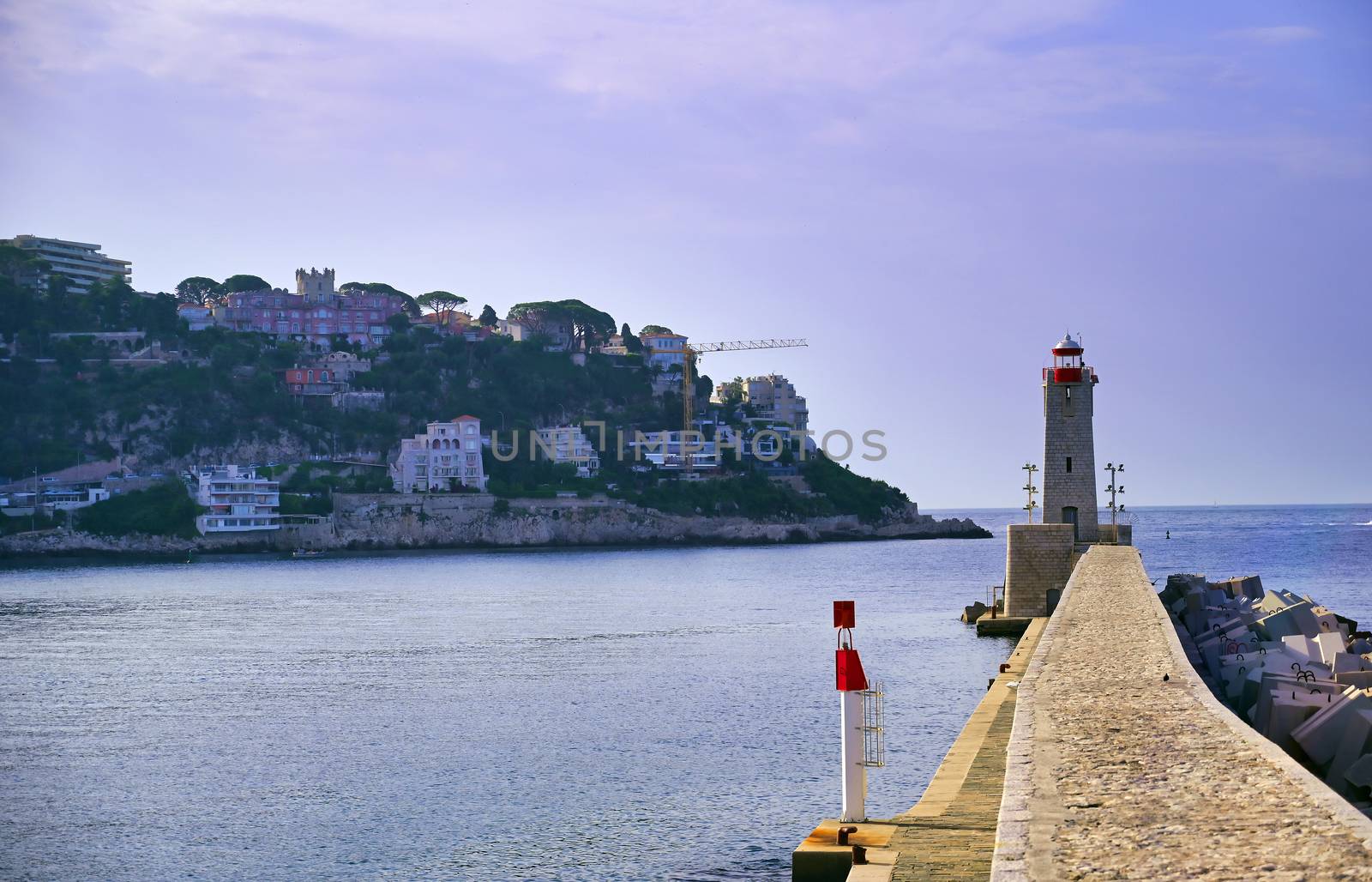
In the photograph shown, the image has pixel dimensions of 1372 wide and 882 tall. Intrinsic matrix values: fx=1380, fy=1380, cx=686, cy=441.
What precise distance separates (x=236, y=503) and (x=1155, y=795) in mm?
114644

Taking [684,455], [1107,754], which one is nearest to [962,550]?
[684,455]

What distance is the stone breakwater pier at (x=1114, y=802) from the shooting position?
620 cm

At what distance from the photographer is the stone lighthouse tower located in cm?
3281

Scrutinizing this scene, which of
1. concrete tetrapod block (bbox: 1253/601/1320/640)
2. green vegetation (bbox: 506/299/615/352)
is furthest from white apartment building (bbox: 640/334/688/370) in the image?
concrete tetrapod block (bbox: 1253/601/1320/640)

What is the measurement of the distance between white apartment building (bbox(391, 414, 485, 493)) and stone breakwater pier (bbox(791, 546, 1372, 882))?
11588 centimetres

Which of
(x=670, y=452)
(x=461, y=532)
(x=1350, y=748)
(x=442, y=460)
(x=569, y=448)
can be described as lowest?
(x=461, y=532)

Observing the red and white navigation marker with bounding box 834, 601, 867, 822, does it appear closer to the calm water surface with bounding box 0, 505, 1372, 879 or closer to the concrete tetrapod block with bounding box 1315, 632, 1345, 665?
the calm water surface with bounding box 0, 505, 1372, 879

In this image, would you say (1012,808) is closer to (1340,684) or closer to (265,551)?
(1340,684)

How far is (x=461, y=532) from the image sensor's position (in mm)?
119250

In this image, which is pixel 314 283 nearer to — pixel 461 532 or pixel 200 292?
pixel 200 292

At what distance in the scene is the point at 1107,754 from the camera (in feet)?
28.1

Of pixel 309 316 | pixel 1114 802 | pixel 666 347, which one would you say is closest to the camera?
pixel 1114 802

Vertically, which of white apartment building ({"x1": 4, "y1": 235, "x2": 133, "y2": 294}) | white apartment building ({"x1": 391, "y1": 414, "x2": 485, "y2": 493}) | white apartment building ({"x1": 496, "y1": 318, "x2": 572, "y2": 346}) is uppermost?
white apartment building ({"x1": 4, "y1": 235, "x2": 133, "y2": 294})

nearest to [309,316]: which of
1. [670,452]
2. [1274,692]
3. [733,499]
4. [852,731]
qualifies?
[670,452]
